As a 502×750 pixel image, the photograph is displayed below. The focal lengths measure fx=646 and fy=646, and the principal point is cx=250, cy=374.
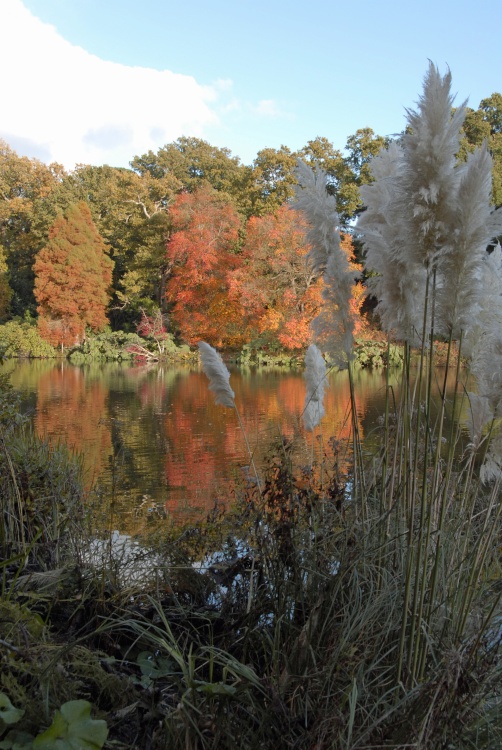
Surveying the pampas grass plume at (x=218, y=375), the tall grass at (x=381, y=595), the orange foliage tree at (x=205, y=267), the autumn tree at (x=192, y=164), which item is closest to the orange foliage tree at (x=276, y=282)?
the orange foliage tree at (x=205, y=267)

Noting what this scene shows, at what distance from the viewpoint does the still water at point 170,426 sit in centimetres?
516

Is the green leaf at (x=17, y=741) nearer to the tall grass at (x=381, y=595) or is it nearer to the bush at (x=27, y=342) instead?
the tall grass at (x=381, y=595)

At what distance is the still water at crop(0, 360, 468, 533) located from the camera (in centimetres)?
516

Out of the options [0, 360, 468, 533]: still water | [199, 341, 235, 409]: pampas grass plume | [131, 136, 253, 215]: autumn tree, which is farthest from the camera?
[131, 136, 253, 215]: autumn tree

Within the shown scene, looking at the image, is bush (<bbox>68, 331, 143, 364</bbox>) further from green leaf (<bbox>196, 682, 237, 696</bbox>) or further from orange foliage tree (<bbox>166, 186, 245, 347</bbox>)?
green leaf (<bbox>196, 682, 237, 696</bbox>)

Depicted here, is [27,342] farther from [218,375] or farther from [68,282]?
[218,375]

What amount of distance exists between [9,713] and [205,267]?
72.2 ft

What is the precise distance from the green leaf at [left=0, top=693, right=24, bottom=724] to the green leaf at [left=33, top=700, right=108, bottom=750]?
72mm

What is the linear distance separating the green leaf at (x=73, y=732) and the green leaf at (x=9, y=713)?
0.24ft

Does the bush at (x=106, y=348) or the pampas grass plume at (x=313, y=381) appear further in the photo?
the bush at (x=106, y=348)

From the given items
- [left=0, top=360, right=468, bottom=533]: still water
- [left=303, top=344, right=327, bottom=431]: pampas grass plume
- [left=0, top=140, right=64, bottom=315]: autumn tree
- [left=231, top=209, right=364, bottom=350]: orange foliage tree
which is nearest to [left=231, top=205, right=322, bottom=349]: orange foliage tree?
[left=231, top=209, right=364, bottom=350]: orange foliage tree

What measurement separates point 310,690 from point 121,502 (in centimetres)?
390

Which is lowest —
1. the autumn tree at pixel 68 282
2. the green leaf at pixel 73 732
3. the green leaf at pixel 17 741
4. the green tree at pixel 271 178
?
the green leaf at pixel 17 741

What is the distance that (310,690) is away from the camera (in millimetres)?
1463
